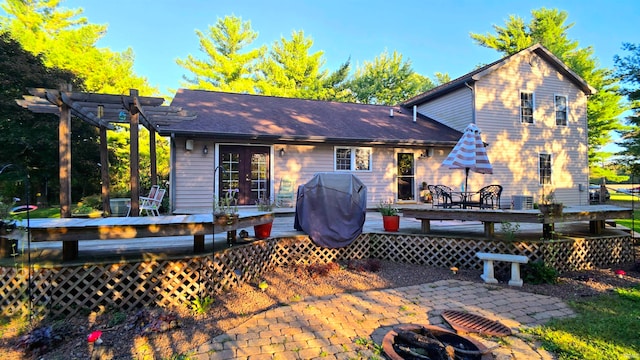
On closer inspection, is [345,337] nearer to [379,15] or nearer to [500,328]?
[500,328]

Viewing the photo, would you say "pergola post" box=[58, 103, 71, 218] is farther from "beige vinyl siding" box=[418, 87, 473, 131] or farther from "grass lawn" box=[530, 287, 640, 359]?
"beige vinyl siding" box=[418, 87, 473, 131]

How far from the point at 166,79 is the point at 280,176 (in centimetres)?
2071

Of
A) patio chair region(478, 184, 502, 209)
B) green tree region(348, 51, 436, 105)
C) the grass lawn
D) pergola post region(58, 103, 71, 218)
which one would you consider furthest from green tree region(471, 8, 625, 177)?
pergola post region(58, 103, 71, 218)

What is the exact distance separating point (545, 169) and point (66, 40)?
27.0 meters

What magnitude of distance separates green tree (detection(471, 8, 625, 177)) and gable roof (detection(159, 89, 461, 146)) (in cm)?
1374

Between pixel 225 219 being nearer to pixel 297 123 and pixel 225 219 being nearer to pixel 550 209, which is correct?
pixel 550 209

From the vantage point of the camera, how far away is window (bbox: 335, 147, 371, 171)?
10.5m

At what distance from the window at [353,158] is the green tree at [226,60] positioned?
15089 mm

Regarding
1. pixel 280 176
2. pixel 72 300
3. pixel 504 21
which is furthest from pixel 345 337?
pixel 504 21

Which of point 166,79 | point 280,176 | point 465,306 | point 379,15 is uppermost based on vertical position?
point 379,15

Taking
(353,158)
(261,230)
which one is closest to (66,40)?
(353,158)

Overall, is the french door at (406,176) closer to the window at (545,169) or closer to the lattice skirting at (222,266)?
the window at (545,169)

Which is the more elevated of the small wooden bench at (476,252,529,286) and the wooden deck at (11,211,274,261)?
the wooden deck at (11,211,274,261)

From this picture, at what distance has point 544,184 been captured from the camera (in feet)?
41.3
